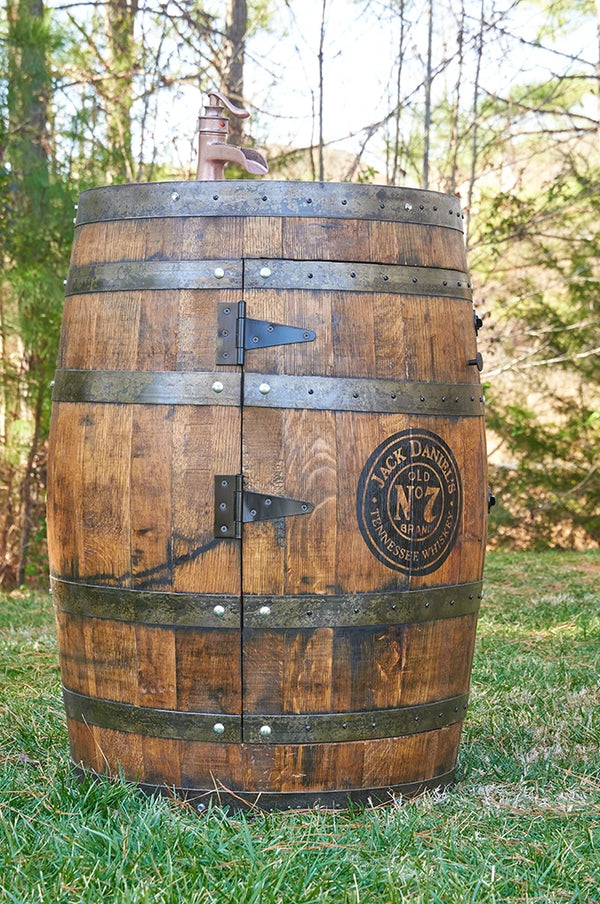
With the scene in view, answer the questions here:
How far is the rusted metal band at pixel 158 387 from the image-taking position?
2.67m

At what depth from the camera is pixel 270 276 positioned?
8.86 feet

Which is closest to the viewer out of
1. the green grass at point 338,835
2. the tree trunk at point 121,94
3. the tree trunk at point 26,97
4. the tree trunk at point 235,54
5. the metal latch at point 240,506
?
the green grass at point 338,835

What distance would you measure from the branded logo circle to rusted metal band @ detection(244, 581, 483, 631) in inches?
3.2

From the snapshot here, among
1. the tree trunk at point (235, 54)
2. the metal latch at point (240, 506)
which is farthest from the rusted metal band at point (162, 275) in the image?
the tree trunk at point (235, 54)

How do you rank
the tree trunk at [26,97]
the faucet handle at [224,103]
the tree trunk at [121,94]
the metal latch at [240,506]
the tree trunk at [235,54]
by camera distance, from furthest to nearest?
the tree trunk at [235,54] < the tree trunk at [121,94] < the tree trunk at [26,97] < the faucet handle at [224,103] < the metal latch at [240,506]

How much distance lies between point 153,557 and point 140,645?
0.80 feet

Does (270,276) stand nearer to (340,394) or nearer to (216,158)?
(340,394)

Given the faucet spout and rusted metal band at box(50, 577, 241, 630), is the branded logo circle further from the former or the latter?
the faucet spout

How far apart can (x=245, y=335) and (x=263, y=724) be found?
3.27 feet

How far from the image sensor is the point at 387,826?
2.53m

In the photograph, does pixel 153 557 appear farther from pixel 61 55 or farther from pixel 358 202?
pixel 61 55

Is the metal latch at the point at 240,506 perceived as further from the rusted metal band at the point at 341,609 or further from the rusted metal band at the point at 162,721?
the rusted metal band at the point at 162,721

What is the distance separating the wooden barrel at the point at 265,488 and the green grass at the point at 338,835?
199mm

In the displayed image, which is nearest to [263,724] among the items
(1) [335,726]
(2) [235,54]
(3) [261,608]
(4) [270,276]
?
(1) [335,726]
